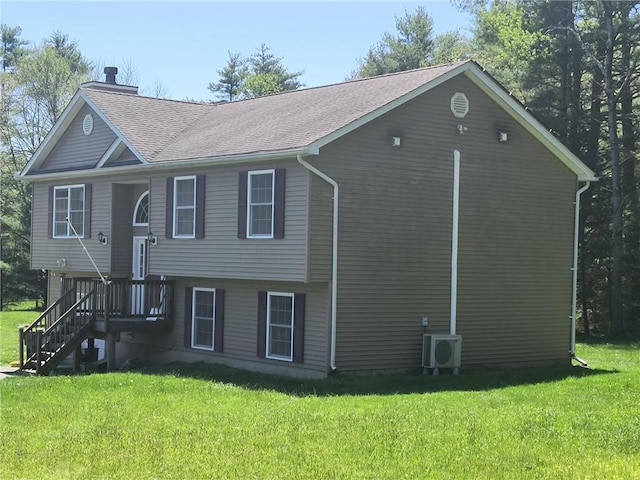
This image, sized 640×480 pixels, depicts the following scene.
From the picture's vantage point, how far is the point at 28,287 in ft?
151

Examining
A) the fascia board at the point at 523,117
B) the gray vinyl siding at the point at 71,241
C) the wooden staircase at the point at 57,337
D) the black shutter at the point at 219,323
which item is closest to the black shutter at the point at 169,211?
the black shutter at the point at 219,323

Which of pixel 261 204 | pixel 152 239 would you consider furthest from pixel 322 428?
pixel 152 239

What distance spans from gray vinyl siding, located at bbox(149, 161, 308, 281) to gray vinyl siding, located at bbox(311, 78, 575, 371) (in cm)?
83

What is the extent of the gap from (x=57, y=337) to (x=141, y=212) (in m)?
4.17

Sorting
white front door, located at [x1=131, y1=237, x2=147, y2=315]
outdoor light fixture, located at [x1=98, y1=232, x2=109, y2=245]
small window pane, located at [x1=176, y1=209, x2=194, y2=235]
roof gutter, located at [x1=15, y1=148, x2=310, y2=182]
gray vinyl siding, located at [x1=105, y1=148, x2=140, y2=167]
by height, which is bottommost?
white front door, located at [x1=131, y1=237, x2=147, y2=315]

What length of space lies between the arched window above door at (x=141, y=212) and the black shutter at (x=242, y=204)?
5.00m

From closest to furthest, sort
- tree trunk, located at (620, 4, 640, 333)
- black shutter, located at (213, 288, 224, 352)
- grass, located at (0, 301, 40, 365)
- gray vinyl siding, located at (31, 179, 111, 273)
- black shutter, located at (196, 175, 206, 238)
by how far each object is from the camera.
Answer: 1. black shutter, located at (196, 175, 206, 238)
2. black shutter, located at (213, 288, 224, 352)
3. gray vinyl siding, located at (31, 179, 111, 273)
4. grass, located at (0, 301, 40, 365)
5. tree trunk, located at (620, 4, 640, 333)

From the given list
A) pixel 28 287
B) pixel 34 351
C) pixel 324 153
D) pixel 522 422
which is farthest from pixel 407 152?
pixel 28 287

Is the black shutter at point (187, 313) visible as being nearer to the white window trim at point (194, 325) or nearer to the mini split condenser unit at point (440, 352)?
the white window trim at point (194, 325)

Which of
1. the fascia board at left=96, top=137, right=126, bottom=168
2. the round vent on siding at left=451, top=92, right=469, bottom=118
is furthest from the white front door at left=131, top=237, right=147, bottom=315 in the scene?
the round vent on siding at left=451, top=92, right=469, bottom=118

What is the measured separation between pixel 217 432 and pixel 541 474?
422 cm

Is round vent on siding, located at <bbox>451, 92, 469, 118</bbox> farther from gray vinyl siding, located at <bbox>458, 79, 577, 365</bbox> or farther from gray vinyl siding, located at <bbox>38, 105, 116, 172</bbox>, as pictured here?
gray vinyl siding, located at <bbox>38, 105, 116, 172</bbox>

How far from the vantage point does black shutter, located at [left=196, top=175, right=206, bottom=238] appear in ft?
65.0

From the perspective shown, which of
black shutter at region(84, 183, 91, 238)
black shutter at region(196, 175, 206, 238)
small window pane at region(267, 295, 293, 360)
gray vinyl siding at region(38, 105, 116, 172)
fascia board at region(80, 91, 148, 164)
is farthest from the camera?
black shutter at region(84, 183, 91, 238)
